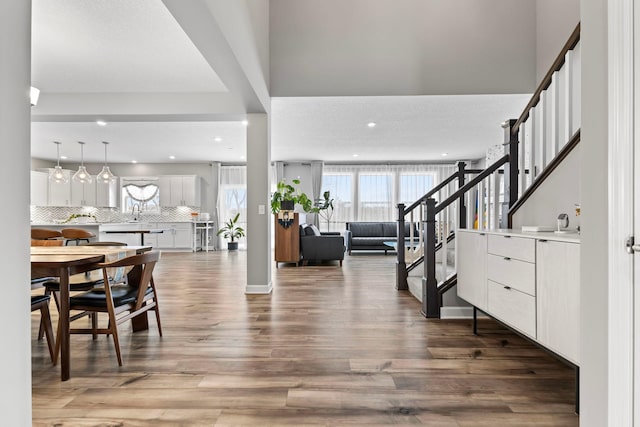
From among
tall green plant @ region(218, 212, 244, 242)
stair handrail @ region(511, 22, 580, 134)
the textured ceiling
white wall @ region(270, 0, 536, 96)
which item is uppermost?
white wall @ region(270, 0, 536, 96)

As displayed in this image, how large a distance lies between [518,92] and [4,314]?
17.2 feet

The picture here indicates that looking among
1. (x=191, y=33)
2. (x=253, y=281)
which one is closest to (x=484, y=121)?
(x=253, y=281)

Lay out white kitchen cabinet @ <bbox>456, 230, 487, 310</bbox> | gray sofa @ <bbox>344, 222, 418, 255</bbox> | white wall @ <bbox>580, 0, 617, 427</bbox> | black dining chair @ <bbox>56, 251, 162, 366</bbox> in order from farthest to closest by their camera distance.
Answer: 1. gray sofa @ <bbox>344, 222, 418, 255</bbox>
2. white kitchen cabinet @ <bbox>456, 230, 487, 310</bbox>
3. black dining chair @ <bbox>56, 251, 162, 366</bbox>
4. white wall @ <bbox>580, 0, 617, 427</bbox>

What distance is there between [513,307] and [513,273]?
0.70ft

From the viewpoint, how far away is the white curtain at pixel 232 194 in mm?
10492

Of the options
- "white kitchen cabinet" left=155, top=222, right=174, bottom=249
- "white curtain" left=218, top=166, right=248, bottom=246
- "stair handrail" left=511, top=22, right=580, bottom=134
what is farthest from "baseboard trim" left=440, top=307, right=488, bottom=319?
"white kitchen cabinet" left=155, top=222, right=174, bottom=249

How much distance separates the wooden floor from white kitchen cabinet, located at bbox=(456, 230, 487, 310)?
0.30 metres

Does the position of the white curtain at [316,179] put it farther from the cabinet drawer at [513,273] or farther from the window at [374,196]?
the cabinet drawer at [513,273]

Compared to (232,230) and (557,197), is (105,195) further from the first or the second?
(557,197)

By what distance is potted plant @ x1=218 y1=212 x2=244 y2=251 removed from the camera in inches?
393

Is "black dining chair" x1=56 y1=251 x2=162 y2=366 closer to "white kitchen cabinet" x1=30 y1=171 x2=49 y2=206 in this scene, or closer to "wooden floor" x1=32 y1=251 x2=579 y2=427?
"wooden floor" x1=32 y1=251 x2=579 y2=427

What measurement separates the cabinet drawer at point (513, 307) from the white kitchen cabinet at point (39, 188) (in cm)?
1055

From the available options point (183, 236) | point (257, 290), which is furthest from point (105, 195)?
point (257, 290)

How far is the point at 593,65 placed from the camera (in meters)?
1.26
